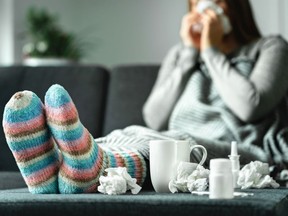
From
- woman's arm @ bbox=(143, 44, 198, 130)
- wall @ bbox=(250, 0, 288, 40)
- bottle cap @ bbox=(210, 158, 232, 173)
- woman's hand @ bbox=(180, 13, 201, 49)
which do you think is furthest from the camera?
wall @ bbox=(250, 0, 288, 40)

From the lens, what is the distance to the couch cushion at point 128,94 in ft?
8.65

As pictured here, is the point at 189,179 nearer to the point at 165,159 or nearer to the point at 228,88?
the point at 165,159

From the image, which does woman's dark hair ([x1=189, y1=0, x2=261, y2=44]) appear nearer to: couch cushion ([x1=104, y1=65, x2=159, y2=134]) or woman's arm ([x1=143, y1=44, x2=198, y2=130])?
woman's arm ([x1=143, y1=44, x2=198, y2=130])

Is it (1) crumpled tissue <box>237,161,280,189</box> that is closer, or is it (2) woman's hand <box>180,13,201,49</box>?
(1) crumpled tissue <box>237,161,280,189</box>

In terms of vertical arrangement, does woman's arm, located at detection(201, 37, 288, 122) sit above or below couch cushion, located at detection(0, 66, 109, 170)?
above

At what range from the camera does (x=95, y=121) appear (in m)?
2.65

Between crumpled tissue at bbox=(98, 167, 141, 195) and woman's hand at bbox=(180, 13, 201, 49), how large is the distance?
3.64 ft

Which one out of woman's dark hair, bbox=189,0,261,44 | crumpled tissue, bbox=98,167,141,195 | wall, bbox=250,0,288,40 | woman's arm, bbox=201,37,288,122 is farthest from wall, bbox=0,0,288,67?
crumpled tissue, bbox=98,167,141,195

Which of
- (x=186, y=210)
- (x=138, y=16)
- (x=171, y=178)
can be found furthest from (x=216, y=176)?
(x=138, y=16)

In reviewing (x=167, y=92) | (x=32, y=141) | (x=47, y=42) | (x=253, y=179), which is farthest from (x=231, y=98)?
(x=47, y=42)

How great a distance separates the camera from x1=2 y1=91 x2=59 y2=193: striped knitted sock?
1.56 m

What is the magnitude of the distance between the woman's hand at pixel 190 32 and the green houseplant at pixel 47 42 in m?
1.44

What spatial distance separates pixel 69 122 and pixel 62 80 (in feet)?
3.88

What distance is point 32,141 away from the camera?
5.18 ft
